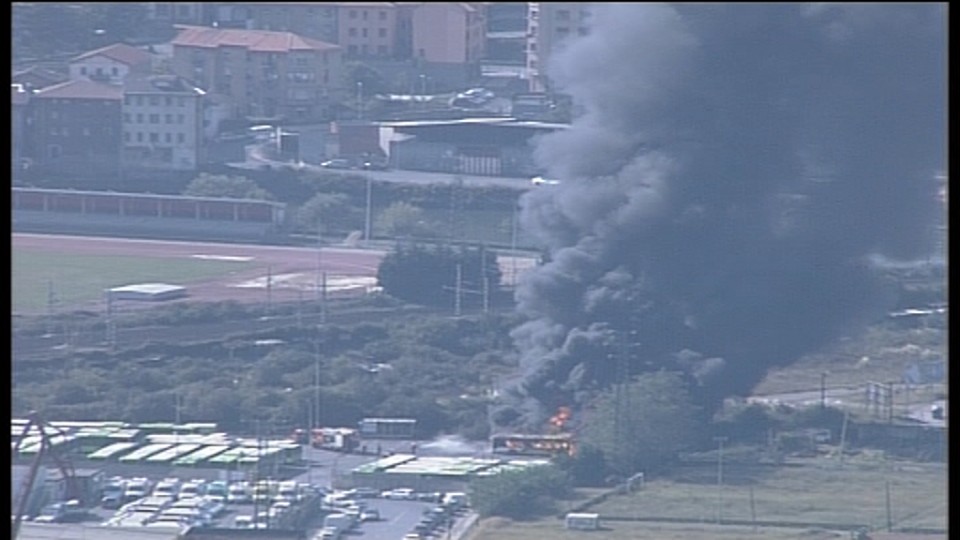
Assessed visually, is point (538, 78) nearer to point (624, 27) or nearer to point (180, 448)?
point (624, 27)

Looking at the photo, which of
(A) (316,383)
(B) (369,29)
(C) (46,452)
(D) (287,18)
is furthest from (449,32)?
(C) (46,452)

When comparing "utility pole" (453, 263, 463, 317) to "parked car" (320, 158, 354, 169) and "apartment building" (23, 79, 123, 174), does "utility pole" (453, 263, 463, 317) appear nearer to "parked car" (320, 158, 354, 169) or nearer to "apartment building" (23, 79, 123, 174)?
"parked car" (320, 158, 354, 169)

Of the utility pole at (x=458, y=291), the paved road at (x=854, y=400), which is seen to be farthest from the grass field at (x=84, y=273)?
the paved road at (x=854, y=400)

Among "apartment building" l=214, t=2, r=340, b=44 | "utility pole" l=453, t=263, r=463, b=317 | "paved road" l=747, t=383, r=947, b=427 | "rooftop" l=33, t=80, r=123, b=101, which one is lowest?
"paved road" l=747, t=383, r=947, b=427

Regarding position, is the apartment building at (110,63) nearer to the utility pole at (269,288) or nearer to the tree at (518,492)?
the utility pole at (269,288)

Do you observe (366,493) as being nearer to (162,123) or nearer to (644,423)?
(644,423)

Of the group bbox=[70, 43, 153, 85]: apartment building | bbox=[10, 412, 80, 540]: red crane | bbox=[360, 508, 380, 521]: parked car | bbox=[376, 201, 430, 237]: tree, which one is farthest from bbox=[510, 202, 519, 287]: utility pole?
bbox=[10, 412, 80, 540]: red crane
